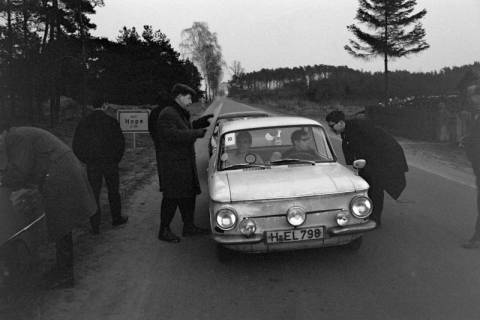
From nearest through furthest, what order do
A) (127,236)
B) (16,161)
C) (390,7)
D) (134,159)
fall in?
(16,161) → (127,236) → (134,159) → (390,7)

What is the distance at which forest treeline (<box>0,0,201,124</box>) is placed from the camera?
21.7m

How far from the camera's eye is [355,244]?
17.0ft

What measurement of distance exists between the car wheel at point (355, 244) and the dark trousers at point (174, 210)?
2008 millimetres

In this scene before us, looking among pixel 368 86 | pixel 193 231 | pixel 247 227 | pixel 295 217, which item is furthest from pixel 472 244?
pixel 368 86

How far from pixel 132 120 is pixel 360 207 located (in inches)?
483

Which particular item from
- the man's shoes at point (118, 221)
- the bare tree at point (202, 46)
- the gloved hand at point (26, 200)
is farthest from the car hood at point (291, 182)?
the bare tree at point (202, 46)

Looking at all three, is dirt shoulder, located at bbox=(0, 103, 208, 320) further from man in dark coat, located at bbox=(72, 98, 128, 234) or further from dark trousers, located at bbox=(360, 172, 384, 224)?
dark trousers, located at bbox=(360, 172, 384, 224)

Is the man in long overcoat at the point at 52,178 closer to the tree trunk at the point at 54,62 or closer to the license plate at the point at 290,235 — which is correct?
the license plate at the point at 290,235

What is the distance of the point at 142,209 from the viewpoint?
7.94 meters

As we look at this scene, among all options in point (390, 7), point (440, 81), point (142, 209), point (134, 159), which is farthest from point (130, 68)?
point (440, 81)

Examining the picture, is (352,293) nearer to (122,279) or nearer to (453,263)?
(453,263)

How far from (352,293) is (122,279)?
7.07 feet

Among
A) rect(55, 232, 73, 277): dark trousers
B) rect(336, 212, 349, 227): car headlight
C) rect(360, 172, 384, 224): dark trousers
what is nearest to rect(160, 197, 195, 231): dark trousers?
rect(55, 232, 73, 277): dark trousers

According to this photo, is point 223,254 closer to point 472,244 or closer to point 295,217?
point 295,217
